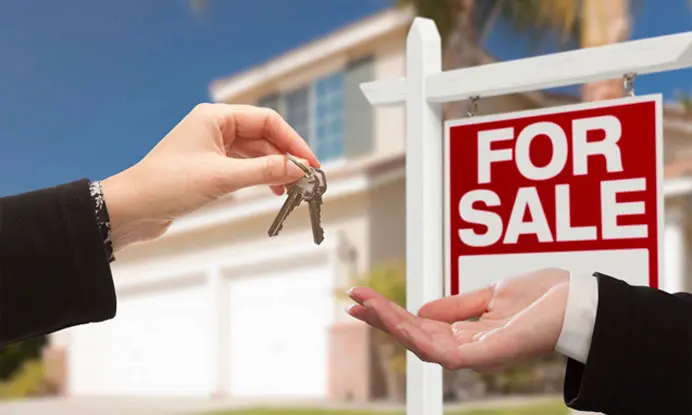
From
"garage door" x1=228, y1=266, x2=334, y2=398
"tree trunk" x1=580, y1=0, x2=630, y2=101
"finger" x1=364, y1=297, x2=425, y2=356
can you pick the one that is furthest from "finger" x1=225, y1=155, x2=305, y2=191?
"garage door" x1=228, y1=266, x2=334, y2=398

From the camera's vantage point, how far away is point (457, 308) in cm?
214

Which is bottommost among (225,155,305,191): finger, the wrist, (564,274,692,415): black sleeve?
(564,274,692,415): black sleeve

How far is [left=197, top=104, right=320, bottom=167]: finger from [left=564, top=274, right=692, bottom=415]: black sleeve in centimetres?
81

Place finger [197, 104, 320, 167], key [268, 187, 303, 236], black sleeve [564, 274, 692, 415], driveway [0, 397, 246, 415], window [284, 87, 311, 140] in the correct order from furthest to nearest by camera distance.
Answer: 1. window [284, 87, 311, 140]
2. driveway [0, 397, 246, 415]
3. finger [197, 104, 320, 167]
4. key [268, 187, 303, 236]
5. black sleeve [564, 274, 692, 415]

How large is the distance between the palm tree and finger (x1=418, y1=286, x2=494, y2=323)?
8.66 metres

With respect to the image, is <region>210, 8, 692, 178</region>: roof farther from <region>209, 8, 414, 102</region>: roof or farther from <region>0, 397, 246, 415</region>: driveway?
<region>0, 397, 246, 415</region>: driveway

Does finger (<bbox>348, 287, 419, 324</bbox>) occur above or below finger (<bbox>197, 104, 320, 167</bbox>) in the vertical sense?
below

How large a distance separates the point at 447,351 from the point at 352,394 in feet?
41.9

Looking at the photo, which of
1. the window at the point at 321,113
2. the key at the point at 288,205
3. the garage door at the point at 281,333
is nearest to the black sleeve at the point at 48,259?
Result: the key at the point at 288,205

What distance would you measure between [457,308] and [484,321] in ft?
0.34

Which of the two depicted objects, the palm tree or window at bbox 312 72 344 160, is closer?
the palm tree

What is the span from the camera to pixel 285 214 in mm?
2230

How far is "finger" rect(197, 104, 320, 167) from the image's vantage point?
2.35m

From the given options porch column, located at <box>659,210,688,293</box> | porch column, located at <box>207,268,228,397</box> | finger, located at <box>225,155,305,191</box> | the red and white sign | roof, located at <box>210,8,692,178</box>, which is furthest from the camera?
porch column, located at <box>207,268,228,397</box>
